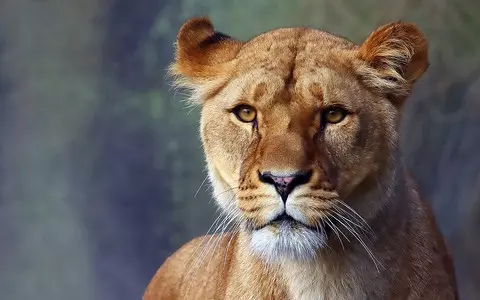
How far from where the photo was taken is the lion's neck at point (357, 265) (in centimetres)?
192

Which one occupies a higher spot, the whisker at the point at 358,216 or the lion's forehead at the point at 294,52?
the lion's forehead at the point at 294,52

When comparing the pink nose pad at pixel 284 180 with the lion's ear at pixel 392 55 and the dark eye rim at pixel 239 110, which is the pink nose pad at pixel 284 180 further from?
the lion's ear at pixel 392 55

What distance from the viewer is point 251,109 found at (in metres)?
1.90

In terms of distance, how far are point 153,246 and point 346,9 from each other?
1269 millimetres

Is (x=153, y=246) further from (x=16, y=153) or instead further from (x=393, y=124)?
(x=393, y=124)

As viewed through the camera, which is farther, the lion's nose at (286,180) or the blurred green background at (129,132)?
the blurred green background at (129,132)

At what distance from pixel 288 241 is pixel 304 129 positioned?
0.24 metres

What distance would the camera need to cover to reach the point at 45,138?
346 cm

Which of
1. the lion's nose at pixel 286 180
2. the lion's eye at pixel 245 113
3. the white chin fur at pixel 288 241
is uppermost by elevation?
the lion's eye at pixel 245 113

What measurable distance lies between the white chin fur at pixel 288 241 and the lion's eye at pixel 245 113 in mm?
261

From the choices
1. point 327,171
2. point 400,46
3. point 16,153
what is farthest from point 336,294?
point 16,153

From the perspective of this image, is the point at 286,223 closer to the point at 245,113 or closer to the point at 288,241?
the point at 288,241

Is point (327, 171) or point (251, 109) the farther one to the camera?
point (251, 109)

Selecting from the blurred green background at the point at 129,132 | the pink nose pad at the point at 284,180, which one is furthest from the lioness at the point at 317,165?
the blurred green background at the point at 129,132
